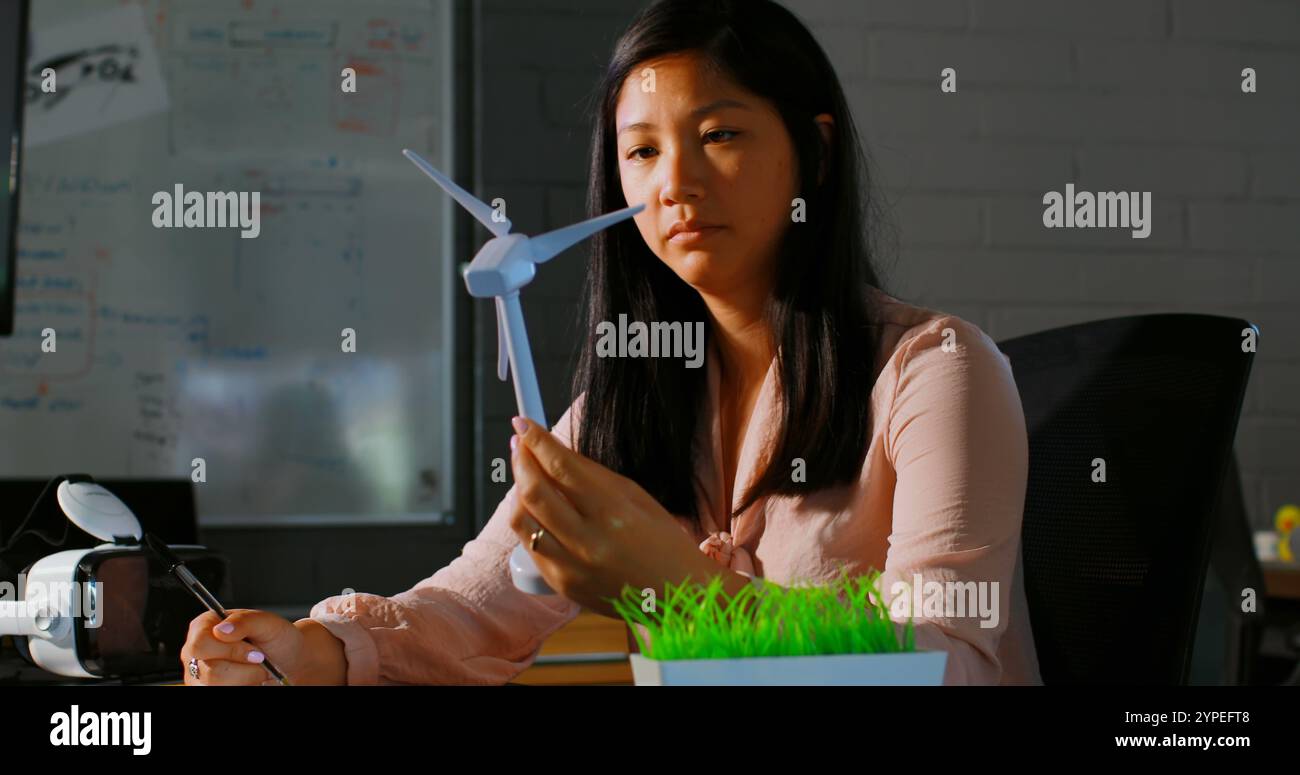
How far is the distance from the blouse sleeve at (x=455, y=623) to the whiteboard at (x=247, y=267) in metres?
1.12

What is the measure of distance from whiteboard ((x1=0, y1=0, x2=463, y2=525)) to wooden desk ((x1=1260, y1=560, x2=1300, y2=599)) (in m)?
1.23

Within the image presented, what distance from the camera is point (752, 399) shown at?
38.7 inches

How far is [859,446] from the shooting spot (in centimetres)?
86

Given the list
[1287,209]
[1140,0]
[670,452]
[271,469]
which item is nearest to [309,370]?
[271,469]

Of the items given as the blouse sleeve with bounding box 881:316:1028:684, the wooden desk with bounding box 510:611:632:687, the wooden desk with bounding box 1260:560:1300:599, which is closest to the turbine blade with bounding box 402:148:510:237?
the blouse sleeve with bounding box 881:316:1028:684

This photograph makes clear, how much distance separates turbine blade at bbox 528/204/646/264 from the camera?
1.64ft

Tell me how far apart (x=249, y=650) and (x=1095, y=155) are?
1.88m

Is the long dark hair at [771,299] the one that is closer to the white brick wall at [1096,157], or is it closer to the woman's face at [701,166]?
the woman's face at [701,166]

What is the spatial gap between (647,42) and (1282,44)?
1.83 metres

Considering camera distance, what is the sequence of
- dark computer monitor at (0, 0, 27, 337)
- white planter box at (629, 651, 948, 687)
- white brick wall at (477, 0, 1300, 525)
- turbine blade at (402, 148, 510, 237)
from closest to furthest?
1. white planter box at (629, 651, 948, 687)
2. turbine blade at (402, 148, 510, 237)
3. dark computer monitor at (0, 0, 27, 337)
4. white brick wall at (477, 0, 1300, 525)

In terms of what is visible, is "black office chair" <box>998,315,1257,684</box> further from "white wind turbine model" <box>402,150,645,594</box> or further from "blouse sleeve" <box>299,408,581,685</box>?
"white wind turbine model" <box>402,150,645,594</box>

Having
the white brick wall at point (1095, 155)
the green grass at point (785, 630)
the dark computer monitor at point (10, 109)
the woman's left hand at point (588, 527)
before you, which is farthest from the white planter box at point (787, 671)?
the white brick wall at point (1095, 155)

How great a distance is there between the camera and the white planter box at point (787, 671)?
401mm
